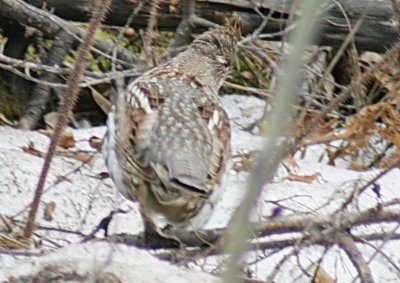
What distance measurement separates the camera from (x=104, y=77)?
626 centimetres

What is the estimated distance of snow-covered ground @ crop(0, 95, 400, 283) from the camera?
12.1 ft

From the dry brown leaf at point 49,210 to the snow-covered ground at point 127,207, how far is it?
1 cm

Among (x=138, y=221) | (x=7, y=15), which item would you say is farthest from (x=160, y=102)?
(x=7, y=15)

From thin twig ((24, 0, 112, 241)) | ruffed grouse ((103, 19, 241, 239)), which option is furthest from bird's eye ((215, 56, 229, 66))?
thin twig ((24, 0, 112, 241))

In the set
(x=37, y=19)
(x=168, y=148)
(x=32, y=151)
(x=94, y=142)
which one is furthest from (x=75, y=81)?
(x=37, y=19)

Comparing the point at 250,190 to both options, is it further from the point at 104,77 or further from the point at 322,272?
the point at 104,77

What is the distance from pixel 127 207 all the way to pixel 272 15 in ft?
6.80

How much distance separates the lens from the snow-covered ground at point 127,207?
3680 mm

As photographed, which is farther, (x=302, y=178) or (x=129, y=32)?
(x=129, y=32)

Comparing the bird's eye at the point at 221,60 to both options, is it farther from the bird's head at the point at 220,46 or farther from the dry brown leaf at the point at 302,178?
the dry brown leaf at the point at 302,178

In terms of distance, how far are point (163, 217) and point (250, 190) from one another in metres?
2.91

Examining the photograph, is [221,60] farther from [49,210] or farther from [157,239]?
[157,239]

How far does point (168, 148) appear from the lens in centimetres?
426

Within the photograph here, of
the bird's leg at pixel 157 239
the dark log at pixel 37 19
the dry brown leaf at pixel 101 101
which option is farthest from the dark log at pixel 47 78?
the bird's leg at pixel 157 239
